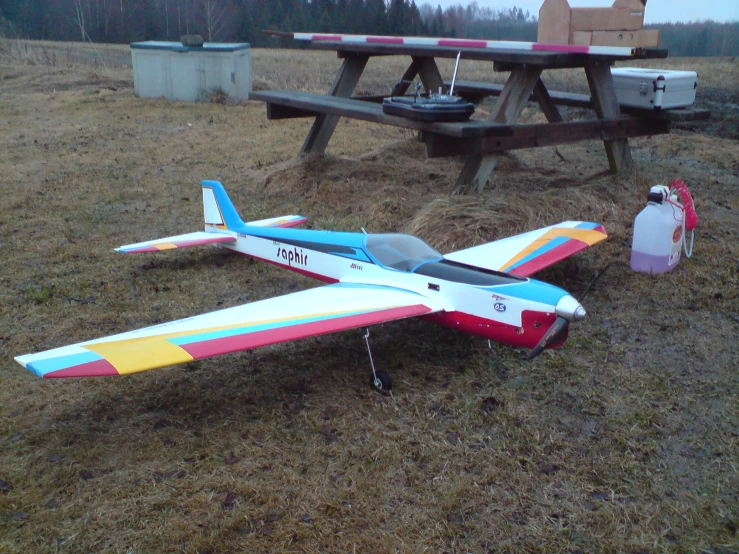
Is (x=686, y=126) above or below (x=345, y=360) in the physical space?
above

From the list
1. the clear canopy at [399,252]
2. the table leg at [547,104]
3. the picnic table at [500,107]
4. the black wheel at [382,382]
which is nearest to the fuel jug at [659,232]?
the picnic table at [500,107]

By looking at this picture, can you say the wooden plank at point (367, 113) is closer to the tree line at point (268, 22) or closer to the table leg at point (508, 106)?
the table leg at point (508, 106)

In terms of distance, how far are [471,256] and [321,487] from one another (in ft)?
9.18

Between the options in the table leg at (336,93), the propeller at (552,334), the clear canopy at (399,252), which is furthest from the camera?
the table leg at (336,93)

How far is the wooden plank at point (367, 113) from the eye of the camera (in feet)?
21.3

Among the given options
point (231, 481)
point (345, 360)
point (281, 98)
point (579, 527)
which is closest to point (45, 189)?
point (281, 98)

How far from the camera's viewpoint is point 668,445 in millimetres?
3559

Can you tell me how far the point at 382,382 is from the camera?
13.6 feet

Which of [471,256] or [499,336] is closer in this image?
[499,336]

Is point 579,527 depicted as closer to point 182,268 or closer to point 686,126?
point 182,268

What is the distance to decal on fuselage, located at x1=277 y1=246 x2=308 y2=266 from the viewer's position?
535cm

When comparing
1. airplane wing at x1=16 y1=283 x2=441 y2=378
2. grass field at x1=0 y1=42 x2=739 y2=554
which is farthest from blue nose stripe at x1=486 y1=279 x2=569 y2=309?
grass field at x1=0 y1=42 x2=739 y2=554

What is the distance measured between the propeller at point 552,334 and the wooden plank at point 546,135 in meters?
3.44

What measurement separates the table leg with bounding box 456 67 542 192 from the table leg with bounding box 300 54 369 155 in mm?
3102
